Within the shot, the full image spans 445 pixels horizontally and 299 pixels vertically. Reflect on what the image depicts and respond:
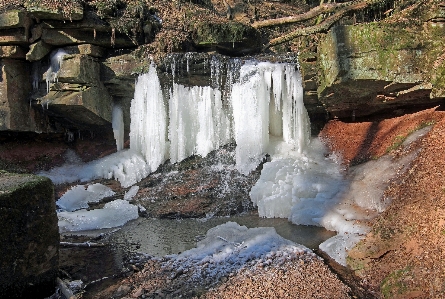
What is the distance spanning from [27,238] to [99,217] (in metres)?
4.49

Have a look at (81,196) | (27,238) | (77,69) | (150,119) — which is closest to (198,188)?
(81,196)

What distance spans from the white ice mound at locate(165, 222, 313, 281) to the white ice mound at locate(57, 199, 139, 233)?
117 inches

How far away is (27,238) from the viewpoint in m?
4.68

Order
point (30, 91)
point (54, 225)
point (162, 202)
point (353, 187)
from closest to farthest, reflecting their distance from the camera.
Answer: point (54, 225) < point (353, 187) < point (162, 202) < point (30, 91)

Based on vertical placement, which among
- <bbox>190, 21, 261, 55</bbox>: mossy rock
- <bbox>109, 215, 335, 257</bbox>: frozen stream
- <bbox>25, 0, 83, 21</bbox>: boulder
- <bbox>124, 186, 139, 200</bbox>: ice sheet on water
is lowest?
<bbox>109, 215, 335, 257</bbox>: frozen stream

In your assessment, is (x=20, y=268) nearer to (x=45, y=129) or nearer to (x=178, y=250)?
(x=178, y=250)

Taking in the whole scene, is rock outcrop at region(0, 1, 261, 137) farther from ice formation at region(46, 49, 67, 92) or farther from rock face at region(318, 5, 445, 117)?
rock face at region(318, 5, 445, 117)

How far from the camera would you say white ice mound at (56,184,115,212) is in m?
Result: 10.5

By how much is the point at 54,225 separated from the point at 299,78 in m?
8.68

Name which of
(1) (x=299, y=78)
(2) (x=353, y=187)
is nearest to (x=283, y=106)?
(1) (x=299, y=78)

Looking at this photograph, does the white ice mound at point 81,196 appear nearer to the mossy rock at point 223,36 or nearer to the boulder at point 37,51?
the boulder at point 37,51

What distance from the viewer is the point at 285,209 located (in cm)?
873

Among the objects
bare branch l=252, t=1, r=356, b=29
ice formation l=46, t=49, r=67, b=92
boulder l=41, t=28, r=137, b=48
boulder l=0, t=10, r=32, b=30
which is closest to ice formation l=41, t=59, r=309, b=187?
boulder l=41, t=28, r=137, b=48

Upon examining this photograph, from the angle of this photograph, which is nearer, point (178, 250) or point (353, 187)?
Answer: point (178, 250)
